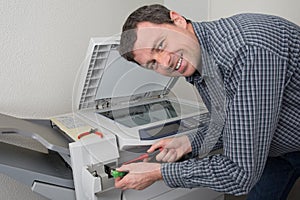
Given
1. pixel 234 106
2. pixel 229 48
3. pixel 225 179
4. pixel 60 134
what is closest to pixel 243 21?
pixel 229 48

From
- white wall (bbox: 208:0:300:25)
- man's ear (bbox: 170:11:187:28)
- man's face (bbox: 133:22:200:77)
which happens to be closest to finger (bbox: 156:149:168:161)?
man's face (bbox: 133:22:200:77)

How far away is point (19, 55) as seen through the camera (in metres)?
1.28

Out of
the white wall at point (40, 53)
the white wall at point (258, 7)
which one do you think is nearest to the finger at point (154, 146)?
the white wall at point (40, 53)

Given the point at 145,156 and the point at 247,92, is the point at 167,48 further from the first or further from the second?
the point at 145,156

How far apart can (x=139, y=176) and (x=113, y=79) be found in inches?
20.1

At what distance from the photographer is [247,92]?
0.70 metres

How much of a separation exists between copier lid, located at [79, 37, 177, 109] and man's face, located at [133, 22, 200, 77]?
0.27m

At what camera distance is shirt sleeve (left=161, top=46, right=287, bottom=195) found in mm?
683

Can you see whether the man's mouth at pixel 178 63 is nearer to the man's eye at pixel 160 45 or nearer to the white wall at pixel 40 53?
the man's eye at pixel 160 45

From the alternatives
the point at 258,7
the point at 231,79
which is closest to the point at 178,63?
the point at 231,79

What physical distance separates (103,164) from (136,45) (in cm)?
44

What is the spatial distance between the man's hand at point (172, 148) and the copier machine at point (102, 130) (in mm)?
24

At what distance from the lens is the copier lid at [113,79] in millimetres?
1084

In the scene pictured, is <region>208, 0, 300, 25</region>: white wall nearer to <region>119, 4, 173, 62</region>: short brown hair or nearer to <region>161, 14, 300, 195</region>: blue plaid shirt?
<region>161, 14, 300, 195</region>: blue plaid shirt
